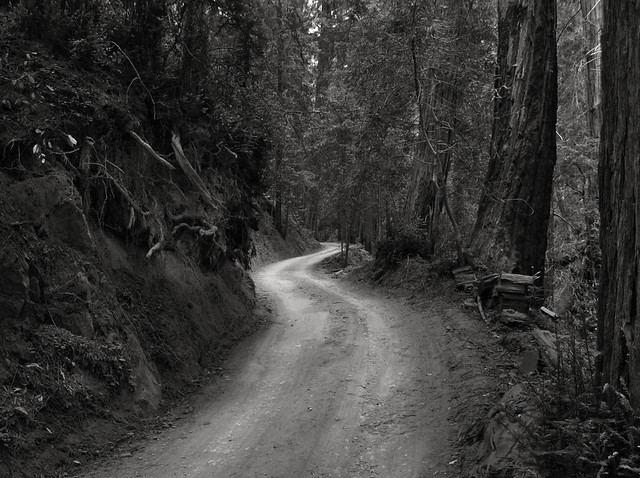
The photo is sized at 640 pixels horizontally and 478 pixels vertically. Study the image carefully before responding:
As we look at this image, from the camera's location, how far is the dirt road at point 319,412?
223 inches

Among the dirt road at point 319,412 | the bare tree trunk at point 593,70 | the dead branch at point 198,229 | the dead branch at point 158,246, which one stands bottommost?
the dirt road at point 319,412

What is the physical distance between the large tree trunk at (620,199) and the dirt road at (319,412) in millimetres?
2365

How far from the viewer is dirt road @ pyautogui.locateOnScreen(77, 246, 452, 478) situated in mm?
5676

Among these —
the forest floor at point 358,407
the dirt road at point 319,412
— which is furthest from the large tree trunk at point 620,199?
the dirt road at point 319,412

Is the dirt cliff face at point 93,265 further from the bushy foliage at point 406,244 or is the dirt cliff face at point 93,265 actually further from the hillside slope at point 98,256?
the bushy foliage at point 406,244

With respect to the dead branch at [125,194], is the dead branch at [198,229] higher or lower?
lower

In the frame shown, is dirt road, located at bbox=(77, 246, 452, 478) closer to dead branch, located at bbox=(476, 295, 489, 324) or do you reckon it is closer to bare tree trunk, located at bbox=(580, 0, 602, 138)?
A: dead branch, located at bbox=(476, 295, 489, 324)

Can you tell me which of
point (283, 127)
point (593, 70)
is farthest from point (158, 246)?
point (593, 70)

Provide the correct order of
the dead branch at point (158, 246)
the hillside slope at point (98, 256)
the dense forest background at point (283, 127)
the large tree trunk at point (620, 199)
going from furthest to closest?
the dead branch at point (158, 246) < the dense forest background at point (283, 127) < the hillside slope at point (98, 256) < the large tree trunk at point (620, 199)

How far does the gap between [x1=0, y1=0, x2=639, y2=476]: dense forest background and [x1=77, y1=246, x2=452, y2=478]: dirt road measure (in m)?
1.83

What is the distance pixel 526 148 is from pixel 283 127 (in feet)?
22.4

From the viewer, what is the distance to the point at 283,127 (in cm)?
1467

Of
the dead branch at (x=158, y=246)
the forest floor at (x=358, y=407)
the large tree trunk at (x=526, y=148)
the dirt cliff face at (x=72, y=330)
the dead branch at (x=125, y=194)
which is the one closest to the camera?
the dirt cliff face at (x=72, y=330)

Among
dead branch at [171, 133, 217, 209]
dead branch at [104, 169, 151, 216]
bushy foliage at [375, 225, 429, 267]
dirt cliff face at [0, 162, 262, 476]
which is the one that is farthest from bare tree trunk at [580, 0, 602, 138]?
dirt cliff face at [0, 162, 262, 476]
